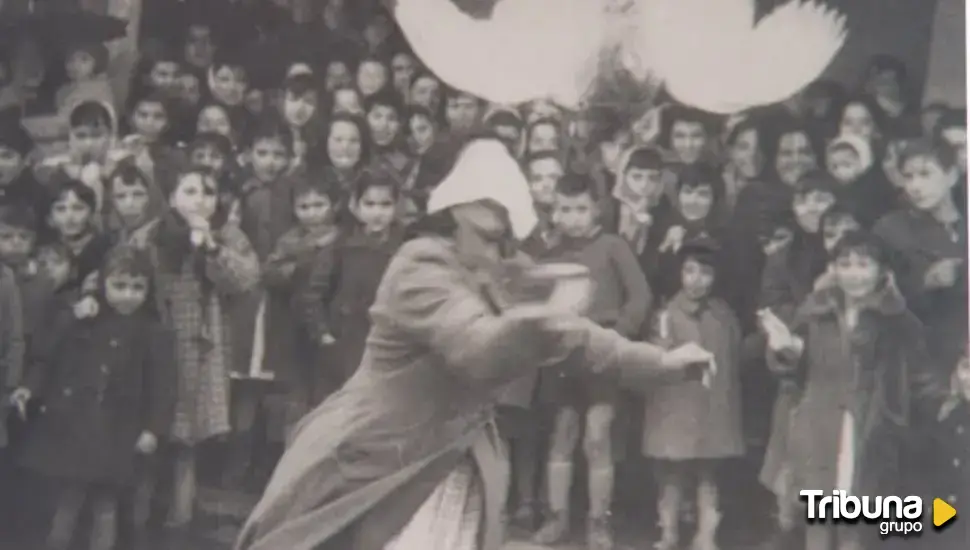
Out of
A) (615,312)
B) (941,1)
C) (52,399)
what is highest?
(941,1)

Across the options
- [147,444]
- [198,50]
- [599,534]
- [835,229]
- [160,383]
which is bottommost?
[599,534]

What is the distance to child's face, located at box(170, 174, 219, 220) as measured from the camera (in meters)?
1.85

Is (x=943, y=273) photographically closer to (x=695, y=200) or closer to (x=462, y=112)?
(x=695, y=200)

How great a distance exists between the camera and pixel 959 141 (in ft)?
6.10

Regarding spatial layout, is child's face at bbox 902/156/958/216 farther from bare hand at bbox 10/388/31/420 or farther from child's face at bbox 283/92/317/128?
bare hand at bbox 10/388/31/420

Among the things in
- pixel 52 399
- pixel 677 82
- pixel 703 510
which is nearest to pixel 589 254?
pixel 677 82

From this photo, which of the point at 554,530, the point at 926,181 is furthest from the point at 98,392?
the point at 926,181

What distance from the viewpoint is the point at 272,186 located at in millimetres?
1848

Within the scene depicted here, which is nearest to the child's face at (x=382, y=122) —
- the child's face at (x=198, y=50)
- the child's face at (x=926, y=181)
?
the child's face at (x=198, y=50)

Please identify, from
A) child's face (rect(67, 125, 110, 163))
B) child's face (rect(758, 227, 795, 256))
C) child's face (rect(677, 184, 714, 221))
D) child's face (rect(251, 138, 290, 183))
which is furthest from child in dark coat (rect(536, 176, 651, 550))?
child's face (rect(67, 125, 110, 163))

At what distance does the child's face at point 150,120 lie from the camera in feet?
6.12

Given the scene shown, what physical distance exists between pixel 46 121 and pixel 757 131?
1452mm

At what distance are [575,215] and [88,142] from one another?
39.4 inches

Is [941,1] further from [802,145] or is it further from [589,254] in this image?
[589,254]
